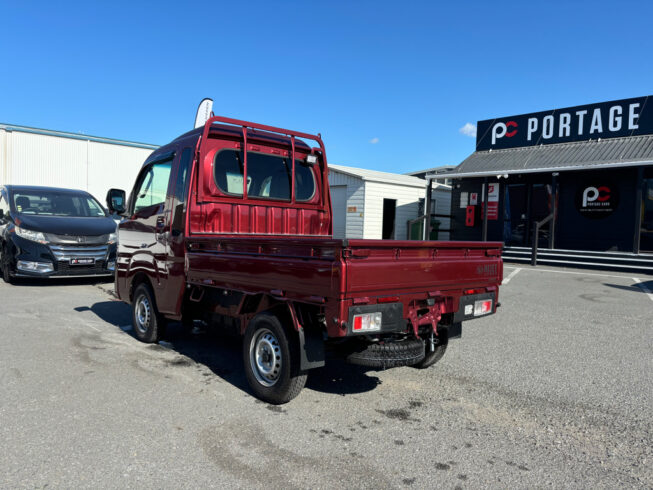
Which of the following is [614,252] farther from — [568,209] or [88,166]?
[88,166]

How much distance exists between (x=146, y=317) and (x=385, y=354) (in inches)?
126

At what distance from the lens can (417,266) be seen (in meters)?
3.70

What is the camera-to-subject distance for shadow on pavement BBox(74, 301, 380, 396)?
4418mm

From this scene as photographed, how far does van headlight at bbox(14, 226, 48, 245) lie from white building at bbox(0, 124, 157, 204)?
1570 centimetres

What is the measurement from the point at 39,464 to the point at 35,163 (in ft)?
78.8

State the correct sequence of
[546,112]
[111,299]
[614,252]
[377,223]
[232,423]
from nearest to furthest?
[232,423]
[111,299]
[614,252]
[546,112]
[377,223]

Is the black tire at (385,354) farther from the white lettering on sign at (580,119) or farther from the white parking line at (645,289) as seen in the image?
the white lettering on sign at (580,119)

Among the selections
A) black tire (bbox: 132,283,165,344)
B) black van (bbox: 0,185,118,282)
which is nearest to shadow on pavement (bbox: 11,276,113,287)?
black van (bbox: 0,185,118,282)

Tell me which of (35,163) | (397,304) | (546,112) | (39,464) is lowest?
(39,464)

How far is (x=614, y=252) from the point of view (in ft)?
50.8

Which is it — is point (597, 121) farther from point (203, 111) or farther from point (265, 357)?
point (265, 357)

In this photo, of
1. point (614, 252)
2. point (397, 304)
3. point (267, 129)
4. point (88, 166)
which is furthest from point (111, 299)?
point (88, 166)

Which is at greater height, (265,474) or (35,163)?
(35,163)

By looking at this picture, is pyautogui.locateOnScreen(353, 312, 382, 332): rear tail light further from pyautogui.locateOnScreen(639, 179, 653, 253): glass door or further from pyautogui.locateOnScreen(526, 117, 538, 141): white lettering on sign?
pyautogui.locateOnScreen(526, 117, 538, 141): white lettering on sign
